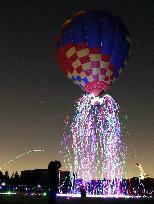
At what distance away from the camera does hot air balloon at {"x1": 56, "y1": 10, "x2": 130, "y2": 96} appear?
118 feet

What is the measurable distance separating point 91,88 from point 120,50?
3.89m

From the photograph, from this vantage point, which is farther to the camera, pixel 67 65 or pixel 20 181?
pixel 20 181

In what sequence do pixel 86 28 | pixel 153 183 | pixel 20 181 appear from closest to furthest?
1. pixel 86 28
2. pixel 153 183
3. pixel 20 181

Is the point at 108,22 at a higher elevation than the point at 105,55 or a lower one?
higher

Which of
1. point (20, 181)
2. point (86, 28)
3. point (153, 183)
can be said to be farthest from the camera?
point (20, 181)

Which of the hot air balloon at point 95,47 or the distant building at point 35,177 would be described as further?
the distant building at point 35,177

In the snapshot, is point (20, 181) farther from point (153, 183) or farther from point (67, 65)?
point (67, 65)

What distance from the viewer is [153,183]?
377 feet

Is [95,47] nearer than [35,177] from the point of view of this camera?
Yes

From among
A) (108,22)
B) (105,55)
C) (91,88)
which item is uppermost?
(108,22)

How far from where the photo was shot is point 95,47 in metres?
36.1

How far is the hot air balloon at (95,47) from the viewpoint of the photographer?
3609 centimetres

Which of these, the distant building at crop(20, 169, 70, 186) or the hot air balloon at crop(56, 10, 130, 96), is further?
the distant building at crop(20, 169, 70, 186)

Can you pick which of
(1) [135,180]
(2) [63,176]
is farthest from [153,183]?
(2) [63,176]
